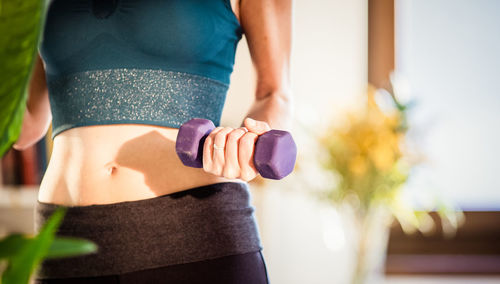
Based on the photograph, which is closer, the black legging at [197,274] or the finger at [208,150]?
the finger at [208,150]

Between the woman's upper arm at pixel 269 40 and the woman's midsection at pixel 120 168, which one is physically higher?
the woman's upper arm at pixel 269 40

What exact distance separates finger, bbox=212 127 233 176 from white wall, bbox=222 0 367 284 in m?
1.39

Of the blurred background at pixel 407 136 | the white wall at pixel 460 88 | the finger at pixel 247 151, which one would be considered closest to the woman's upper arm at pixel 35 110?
the finger at pixel 247 151

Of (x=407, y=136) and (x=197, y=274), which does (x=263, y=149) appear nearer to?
(x=197, y=274)

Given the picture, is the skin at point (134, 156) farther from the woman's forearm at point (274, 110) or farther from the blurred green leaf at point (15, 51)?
the blurred green leaf at point (15, 51)

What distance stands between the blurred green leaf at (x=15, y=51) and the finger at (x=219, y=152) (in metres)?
0.27

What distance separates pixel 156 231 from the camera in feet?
1.84

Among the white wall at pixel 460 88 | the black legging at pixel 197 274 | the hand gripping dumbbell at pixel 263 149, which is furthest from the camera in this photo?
the white wall at pixel 460 88

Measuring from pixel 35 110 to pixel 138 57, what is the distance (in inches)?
11.0

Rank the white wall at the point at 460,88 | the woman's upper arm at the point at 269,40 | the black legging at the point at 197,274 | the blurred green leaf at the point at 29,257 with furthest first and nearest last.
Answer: the white wall at the point at 460,88, the woman's upper arm at the point at 269,40, the black legging at the point at 197,274, the blurred green leaf at the point at 29,257

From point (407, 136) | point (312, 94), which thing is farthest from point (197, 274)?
point (312, 94)

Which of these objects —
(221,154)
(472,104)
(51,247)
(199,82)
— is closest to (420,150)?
(472,104)

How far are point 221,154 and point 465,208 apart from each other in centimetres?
193

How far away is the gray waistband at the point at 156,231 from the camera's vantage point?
0.56 m
